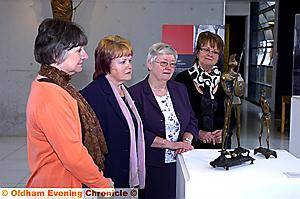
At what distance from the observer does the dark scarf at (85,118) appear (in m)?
2.01

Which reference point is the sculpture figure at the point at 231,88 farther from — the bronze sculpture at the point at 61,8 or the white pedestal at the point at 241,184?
the bronze sculpture at the point at 61,8

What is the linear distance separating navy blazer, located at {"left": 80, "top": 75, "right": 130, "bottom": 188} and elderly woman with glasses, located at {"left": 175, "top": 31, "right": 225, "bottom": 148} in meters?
0.82

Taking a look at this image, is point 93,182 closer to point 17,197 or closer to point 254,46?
point 17,197

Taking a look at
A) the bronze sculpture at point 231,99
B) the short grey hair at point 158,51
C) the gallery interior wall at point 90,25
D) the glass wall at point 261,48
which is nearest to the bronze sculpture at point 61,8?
the gallery interior wall at point 90,25

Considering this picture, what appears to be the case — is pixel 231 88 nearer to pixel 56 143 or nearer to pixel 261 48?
pixel 56 143

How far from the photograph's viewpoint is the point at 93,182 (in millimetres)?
2043

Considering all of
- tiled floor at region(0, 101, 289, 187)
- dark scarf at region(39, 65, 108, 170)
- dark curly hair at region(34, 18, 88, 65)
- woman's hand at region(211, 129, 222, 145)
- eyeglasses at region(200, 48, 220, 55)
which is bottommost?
tiled floor at region(0, 101, 289, 187)

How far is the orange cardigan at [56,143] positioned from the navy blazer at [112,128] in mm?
513

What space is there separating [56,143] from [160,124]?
1051 mm

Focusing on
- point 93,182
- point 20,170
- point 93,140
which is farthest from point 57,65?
point 20,170

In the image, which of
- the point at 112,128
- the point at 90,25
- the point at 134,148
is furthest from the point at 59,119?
the point at 90,25

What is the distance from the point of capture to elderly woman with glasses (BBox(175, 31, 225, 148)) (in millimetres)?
3211

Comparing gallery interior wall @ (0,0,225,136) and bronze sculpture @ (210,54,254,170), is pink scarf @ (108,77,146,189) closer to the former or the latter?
bronze sculpture @ (210,54,254,170)

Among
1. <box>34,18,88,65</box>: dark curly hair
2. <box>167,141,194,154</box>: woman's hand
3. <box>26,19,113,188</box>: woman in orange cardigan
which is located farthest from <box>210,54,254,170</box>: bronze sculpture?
<box>34,18,88,65</box>: dark curly hair
